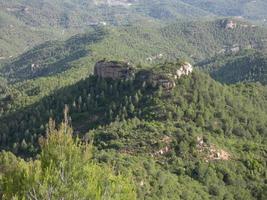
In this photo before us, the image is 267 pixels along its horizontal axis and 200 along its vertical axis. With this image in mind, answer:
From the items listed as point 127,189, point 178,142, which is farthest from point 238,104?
point 127,189

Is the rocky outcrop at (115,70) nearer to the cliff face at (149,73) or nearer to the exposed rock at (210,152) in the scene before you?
the cliff face at (149,73)

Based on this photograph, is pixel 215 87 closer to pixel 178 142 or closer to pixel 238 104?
pixel 238 104

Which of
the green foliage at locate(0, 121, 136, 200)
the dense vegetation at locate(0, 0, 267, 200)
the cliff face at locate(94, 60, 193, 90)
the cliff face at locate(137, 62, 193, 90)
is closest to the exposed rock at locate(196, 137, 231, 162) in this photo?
the dense vegetation at locate(0, 0, 267, 200)

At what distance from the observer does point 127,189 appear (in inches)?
1351

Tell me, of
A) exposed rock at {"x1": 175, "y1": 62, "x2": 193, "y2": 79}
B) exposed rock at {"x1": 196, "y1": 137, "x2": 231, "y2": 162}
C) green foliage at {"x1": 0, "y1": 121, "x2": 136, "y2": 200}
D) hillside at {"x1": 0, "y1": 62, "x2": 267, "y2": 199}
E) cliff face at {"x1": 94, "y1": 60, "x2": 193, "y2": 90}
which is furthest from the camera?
exposed rock at {"x1": 175, "y1": 62, "x2": 193, "y2": 79}

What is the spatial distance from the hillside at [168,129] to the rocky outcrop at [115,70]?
4.67 ft

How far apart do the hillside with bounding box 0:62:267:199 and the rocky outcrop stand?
56.1 inches

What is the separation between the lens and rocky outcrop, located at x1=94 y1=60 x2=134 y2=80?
10200 cm

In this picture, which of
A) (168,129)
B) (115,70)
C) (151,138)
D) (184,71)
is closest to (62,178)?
(151,138)

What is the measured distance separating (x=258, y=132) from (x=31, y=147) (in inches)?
1471

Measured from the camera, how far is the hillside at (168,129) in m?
69.9

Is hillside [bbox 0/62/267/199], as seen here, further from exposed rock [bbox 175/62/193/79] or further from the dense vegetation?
exposed rock [bbox 175/62/193/79]

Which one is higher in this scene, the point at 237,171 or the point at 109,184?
the point at 109,184

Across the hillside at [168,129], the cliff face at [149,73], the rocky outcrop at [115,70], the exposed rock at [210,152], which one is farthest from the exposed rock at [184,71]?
the exposed rock at [210,152]
